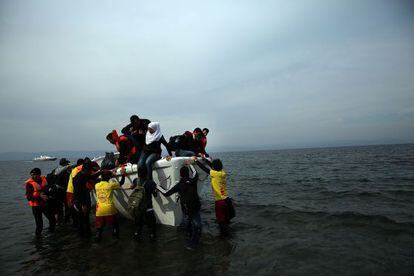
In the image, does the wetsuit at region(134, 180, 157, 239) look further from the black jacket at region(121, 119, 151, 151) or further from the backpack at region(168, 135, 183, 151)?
the backpack at region(168, 135, 183, 151)

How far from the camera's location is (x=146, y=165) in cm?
698

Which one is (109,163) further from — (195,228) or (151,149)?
(195,228)

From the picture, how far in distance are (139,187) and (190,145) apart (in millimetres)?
2351

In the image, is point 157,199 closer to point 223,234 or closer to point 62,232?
point 223,234

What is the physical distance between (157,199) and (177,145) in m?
1.78

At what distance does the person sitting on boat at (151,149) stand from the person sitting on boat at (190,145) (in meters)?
1.07

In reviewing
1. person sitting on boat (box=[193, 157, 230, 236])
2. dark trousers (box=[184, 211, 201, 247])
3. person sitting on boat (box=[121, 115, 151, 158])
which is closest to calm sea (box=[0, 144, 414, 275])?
dark trousers (box=[184, 211, 201, 247])

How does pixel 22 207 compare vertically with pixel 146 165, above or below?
below

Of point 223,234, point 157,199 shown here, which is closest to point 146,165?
point 157,199

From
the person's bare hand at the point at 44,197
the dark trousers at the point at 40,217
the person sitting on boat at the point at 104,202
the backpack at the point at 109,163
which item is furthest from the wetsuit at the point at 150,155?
the dark trousers at the point at 40,217

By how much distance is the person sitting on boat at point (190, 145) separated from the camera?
321 inches

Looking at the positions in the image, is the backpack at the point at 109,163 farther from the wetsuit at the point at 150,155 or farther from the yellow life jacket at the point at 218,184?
the yellow life jacket at the point at 218,184

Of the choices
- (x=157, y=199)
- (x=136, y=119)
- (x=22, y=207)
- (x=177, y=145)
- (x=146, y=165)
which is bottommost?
(x=22, y=207)

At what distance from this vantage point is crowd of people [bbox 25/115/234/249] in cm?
611
